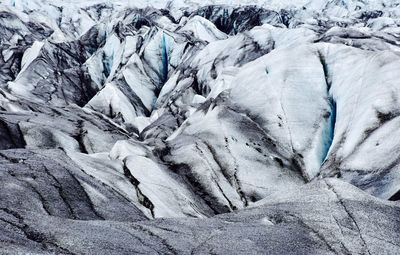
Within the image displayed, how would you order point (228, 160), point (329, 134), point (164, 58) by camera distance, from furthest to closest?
point (164, 58) → point (329, 134) → point (228, 160)

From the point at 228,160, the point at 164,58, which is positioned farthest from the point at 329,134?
the point at 164,58

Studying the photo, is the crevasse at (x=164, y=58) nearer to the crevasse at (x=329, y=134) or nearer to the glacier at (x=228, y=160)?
the glacier at (x=228, y=160)

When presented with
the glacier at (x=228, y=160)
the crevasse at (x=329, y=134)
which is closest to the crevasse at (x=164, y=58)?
the glacier at (x=228, y=160)

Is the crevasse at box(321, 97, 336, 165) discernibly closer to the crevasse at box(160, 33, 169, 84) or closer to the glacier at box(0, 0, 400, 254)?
the glacier at box(0, 0, 400, 254)

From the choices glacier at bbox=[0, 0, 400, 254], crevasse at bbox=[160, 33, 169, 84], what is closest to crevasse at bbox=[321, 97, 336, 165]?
glacier at bbox=[0, 0, 400, 254]

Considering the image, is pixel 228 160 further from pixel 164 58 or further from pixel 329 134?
pixel 164 58

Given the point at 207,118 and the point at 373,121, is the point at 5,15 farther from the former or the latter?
the point at 373,121

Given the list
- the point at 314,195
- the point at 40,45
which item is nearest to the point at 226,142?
the point at 314,195

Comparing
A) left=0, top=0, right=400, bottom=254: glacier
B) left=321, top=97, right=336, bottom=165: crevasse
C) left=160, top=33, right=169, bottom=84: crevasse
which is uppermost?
left=0, top=0, right=400, bottom=254: glacier
